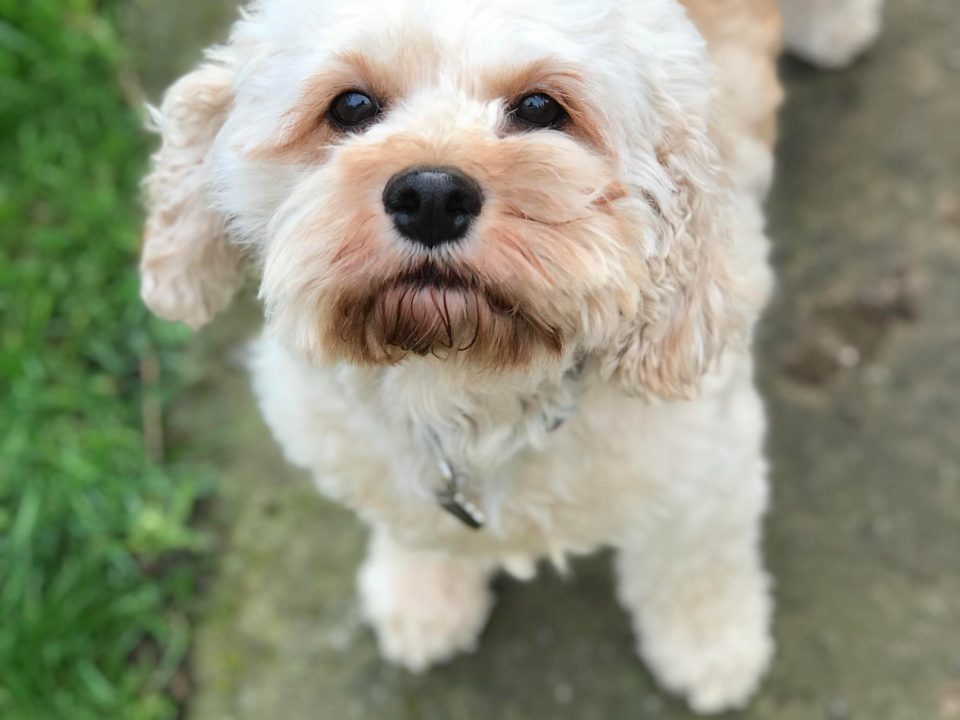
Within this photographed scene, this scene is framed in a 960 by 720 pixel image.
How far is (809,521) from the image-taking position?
9.04ft

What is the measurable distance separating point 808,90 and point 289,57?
2257 mm

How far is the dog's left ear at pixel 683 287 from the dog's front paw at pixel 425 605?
1.08m

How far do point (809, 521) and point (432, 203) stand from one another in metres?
1.81

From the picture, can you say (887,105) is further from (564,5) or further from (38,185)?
(38,185)

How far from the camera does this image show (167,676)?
2.76 metres

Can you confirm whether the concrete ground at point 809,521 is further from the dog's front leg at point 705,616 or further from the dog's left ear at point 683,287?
the dog's left ear at point 683,287

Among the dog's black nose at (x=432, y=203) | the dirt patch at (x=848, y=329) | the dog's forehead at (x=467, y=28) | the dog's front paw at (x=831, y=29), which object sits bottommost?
the dirt patch at (x=848, y=329)

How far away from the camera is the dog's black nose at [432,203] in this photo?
1.41 metres

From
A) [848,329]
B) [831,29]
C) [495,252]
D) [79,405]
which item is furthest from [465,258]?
[831,29]

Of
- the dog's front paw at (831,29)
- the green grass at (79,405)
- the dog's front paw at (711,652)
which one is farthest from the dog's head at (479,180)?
the dog's front paw at (831,29)

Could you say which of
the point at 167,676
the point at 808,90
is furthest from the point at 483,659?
the point at 808,90

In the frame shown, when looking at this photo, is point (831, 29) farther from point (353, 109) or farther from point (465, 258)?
point (465, 258)

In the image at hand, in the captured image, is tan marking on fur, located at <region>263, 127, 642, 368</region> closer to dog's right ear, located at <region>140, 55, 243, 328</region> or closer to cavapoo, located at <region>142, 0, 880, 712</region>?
cavapoo, located at <region>142, 0, 880, 712</region>

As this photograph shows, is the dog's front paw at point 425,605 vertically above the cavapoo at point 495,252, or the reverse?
the cavapoo at point 495,252
